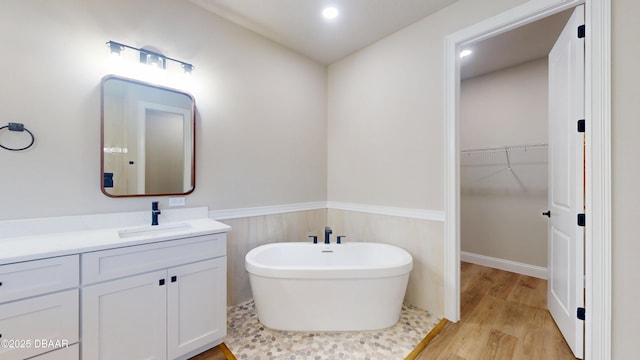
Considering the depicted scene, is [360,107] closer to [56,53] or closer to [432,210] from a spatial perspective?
[432,210]

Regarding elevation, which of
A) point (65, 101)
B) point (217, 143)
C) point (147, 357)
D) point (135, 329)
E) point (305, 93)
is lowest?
point (147, 357)

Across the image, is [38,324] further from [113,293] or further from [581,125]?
[581,125]

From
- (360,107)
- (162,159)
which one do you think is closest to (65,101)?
(162,159)

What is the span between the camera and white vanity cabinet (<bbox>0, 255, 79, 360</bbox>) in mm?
1126

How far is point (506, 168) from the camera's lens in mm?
3273

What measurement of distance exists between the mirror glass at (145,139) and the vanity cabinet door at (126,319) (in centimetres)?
71

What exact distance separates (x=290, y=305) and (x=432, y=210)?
4.95 feet

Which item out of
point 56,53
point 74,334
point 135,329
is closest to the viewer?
point 74,334

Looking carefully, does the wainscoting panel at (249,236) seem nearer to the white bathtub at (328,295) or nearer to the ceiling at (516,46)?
the white bathtub at (328,295)

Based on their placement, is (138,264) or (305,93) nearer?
(138,264)

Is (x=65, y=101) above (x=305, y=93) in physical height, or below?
below

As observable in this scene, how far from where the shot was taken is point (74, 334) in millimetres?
1274

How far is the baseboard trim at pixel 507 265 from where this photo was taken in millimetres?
3000

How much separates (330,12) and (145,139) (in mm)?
1900
